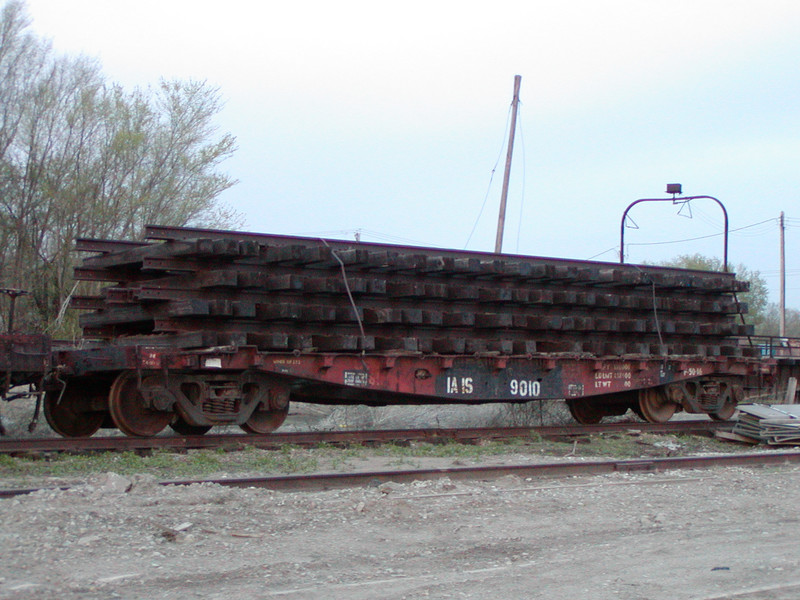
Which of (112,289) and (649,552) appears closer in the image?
(649,552)

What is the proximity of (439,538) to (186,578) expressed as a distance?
198 centimetres

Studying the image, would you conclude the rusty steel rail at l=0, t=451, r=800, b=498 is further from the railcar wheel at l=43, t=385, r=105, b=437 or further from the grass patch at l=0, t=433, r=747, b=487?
the railcar wheel at l=43, t=385, r=105, b=437

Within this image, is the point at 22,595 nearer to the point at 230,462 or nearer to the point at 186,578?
the point at 186,578

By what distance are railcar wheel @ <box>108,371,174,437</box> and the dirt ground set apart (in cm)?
318

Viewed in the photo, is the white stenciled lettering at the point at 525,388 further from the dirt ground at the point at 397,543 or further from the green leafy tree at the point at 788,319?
the green leafy tree at the point at 788,319

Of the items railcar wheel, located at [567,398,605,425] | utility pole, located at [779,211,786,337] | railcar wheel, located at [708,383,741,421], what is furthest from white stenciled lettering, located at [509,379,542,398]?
utility pole, located at [779,211,786,337]

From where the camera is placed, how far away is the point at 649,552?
6.16m

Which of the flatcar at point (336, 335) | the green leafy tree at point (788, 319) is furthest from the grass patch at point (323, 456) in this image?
the green leafy tree at point (788, 319)

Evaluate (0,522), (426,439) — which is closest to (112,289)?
(426,439)

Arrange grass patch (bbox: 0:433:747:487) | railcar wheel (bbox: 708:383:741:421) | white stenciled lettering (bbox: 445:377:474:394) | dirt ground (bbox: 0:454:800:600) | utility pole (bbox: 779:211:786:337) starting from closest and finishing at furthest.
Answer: dirt ground (bbox: 0:454:800:600), grass patch (bbox: 0:433:747:487), white stenciled lettering (bbox: 445:377:474:394), railcar wheel (bbox: 708:383:741:421), utility pole (bbox: 779:211:786:337)

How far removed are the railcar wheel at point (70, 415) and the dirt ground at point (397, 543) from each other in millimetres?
4012

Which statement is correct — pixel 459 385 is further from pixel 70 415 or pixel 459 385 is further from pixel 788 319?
pixel 788 319

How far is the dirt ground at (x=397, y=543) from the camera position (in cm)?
518

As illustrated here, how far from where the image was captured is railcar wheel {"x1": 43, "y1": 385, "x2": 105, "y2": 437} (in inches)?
462
